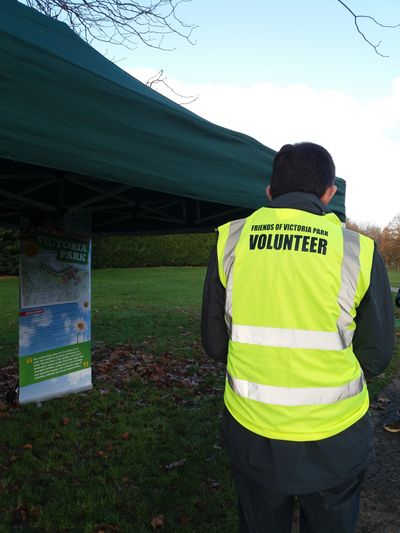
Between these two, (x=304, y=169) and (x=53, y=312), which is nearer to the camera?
(x=304, y=169)

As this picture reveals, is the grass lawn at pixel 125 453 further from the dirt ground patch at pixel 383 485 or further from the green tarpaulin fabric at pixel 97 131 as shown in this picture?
the green tarpaulin fabric at pixel 97 131

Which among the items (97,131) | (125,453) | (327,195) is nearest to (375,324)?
(327,195)

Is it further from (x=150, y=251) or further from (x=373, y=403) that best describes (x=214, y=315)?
(x=150, y=251)

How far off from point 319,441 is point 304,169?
0.88m

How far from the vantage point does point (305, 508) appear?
1.50 metres

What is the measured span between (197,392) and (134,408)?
0.87 metres

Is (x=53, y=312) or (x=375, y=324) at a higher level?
(x=375, y=324)

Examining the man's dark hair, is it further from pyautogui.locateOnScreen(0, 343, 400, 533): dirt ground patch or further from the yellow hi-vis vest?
pyautogui.locateOnScreen(0, 343, 400, 533): dirt ground patch

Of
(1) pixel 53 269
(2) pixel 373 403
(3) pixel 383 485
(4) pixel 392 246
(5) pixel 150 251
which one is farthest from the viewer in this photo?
(4) pixel 392 246

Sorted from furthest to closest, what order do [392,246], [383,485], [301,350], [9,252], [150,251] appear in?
[392,246] < [150,251] < [9,252] < [383,485] < [301,350]

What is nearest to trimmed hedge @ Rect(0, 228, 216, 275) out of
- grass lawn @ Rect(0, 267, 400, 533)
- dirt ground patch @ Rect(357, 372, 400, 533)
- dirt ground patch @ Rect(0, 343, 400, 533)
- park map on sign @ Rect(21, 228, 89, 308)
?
dirt ground patch @ Rect(0, 343, 400, 533)

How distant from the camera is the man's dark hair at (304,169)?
1542 millimetres

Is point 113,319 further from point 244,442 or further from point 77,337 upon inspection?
point 244,442

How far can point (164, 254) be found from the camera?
81.7 ft
